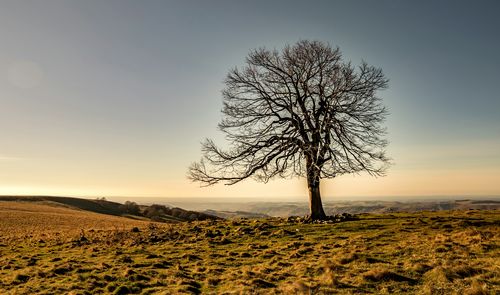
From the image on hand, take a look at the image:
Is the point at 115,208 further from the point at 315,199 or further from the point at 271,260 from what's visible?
the point at 271,260

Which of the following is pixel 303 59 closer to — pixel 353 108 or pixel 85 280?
pixel 353 108

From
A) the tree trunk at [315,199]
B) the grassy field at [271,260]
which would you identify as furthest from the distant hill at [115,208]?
the grassy field at [271,260]

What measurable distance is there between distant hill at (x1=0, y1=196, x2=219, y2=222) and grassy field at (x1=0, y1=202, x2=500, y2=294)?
63503mm

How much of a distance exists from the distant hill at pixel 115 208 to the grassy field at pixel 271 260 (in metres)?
63.5

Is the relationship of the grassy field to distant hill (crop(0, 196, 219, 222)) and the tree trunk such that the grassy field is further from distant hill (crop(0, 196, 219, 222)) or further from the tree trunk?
distant hill (crop(0, 196, 219, 222))

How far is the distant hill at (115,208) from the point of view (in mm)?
86562

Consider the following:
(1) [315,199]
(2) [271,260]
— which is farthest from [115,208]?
(2) [271,260]

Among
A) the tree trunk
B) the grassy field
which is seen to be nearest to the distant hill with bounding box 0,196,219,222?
the tree trunk

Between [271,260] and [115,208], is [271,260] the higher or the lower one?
the lower one

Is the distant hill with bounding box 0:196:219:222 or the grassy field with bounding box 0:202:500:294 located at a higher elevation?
the distant hill with bounding box 0:196:219:222

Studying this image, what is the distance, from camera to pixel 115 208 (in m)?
99.3

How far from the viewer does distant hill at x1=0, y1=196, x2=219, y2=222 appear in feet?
284

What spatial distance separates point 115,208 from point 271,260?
91666 mm

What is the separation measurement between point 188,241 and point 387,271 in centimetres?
1276
